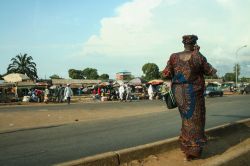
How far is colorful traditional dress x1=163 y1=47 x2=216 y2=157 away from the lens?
20.7ft

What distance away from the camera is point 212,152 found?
7.16 meters

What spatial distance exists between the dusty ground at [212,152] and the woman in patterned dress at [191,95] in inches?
9.2

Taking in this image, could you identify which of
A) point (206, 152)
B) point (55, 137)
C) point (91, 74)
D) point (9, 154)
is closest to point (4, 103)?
point (55, 137)

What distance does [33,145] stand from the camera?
9.25m

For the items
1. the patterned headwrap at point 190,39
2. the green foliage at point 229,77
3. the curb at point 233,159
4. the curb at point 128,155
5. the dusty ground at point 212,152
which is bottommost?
the dusty ground at point 212,152

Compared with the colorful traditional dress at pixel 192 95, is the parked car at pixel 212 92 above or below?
below

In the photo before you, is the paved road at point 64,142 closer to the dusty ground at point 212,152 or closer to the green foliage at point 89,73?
the dusty ground at point 212,152

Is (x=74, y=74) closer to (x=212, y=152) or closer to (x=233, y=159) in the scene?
(x=212, y=152)

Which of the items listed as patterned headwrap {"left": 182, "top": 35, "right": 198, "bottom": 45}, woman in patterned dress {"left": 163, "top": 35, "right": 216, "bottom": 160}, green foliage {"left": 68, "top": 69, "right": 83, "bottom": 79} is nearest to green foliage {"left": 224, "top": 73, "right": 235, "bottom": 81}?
green foliage {"left": 68, "top": 69, "right": 83, "bottom": 79}

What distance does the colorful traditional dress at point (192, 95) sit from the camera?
20.7 ft

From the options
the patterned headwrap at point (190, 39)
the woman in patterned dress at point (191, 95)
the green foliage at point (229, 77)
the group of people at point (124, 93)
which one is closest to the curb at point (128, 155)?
the woman in patterned dress at point (191, 95)

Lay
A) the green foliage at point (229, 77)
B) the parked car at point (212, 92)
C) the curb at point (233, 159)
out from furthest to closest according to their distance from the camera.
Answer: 1. the green foliage at point (229, 77)
2. the parked car at point (212, 92)
3. the curb at point (233, 159)

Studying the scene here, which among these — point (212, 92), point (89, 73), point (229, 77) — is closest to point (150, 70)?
point (89, 73)

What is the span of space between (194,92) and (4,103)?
95.2ft
